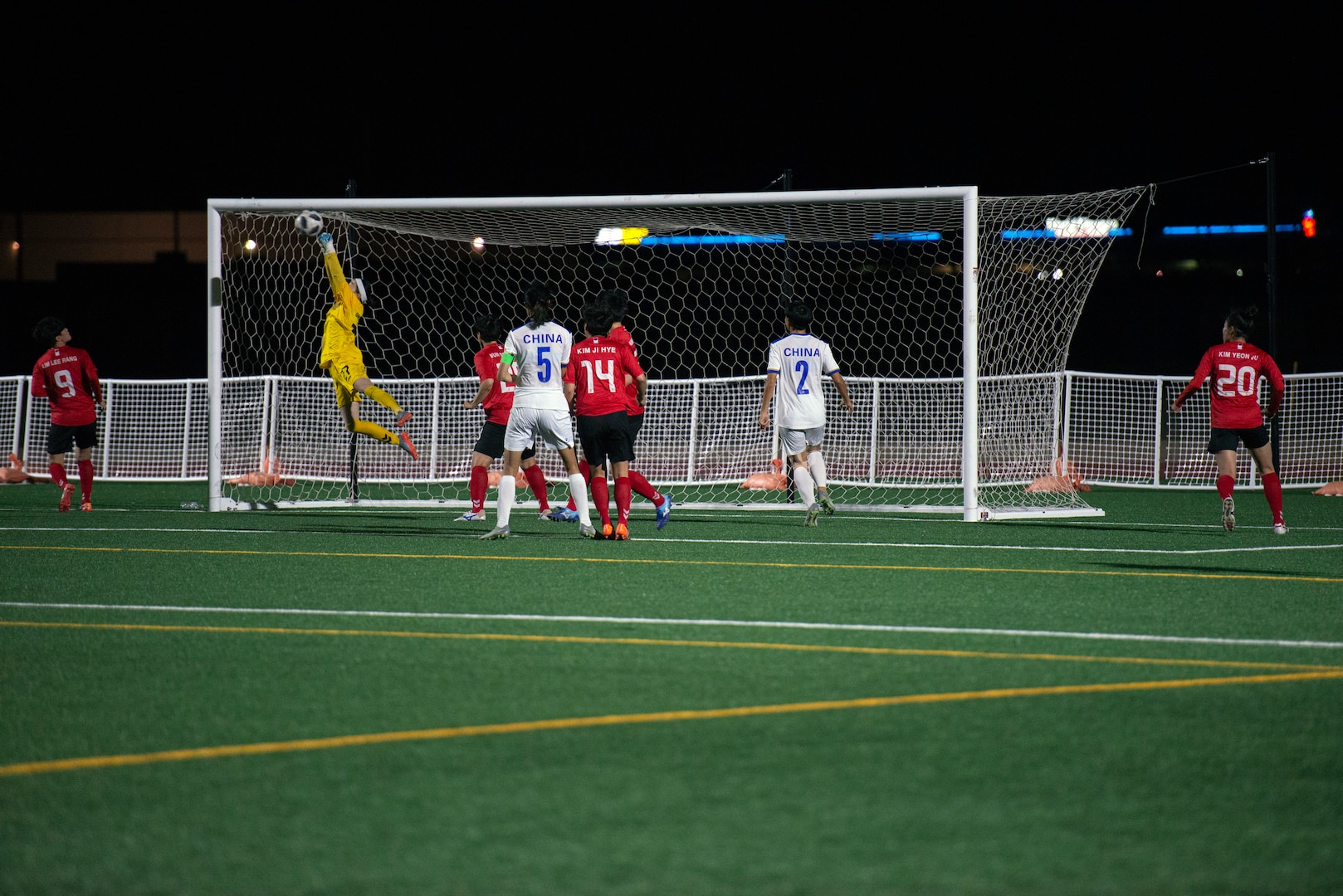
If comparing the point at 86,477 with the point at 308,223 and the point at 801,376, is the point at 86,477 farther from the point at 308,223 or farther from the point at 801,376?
the point at 801,376

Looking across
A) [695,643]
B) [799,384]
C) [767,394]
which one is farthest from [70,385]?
[695,643]

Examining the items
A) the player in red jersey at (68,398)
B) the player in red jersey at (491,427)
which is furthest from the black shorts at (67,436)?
the player in red jersey at (491,427)

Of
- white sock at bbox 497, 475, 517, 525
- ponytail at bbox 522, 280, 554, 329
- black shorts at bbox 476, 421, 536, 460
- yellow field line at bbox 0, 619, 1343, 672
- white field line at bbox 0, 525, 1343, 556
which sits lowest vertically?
yellow field line at bbox 0, 619, 1343, 672

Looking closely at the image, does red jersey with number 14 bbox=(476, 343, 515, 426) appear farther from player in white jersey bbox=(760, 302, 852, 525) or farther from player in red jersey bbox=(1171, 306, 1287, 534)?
player in red jersey bbox=(1171, 306, 1287, 534)

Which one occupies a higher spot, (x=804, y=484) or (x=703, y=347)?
(x=703, y=347)

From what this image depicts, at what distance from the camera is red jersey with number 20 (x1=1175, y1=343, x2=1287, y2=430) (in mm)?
12055

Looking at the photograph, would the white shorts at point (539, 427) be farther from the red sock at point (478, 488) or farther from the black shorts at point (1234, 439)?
the black shorts at point (1234, 439)

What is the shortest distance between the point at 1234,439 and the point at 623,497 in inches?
214

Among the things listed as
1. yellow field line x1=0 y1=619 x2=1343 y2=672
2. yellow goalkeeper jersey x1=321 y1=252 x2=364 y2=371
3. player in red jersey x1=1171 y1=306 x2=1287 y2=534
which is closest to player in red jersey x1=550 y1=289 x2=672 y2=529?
yellow goalkeeper jersey x1=321 y1=252 x2=364 y2=371

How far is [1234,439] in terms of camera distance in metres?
12.3

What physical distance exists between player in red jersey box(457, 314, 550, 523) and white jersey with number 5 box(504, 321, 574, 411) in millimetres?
1705

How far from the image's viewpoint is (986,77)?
2623 cm

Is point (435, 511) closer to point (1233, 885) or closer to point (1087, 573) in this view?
point (1087, 573)

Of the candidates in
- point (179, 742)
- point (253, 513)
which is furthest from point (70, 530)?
point (179, 742)
